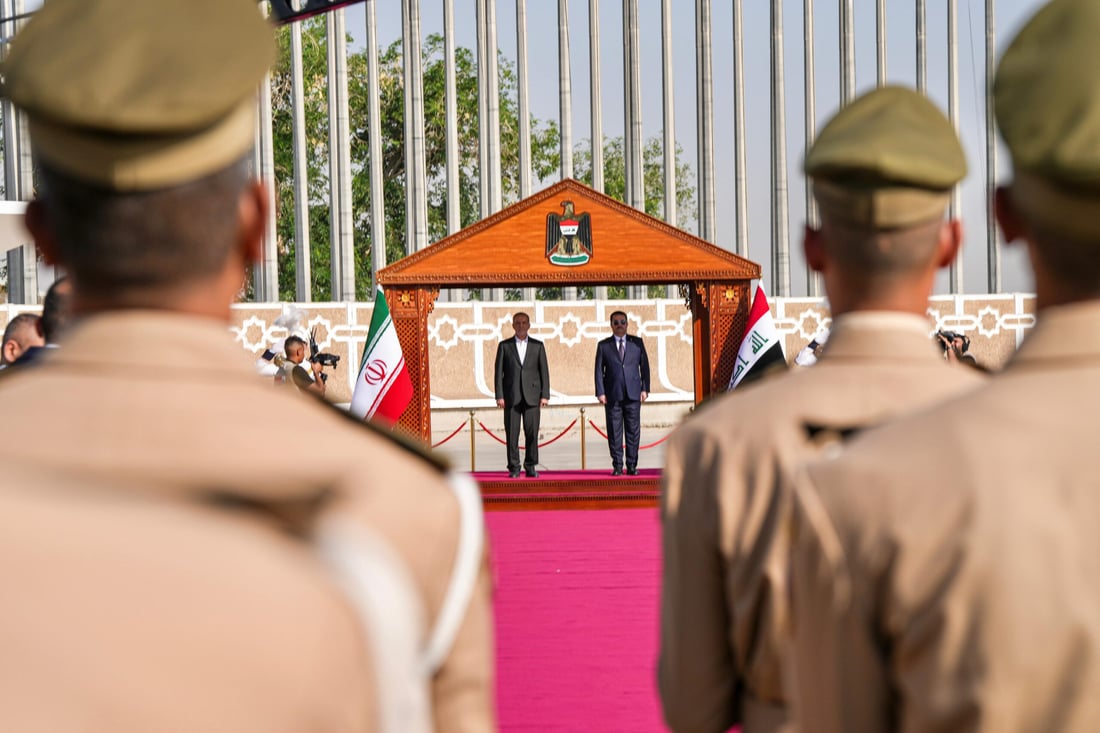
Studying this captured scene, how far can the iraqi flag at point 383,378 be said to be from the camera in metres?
11.8

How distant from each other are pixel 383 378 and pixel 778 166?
21.4m

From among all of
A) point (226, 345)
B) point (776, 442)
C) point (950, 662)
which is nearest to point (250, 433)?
point (226, 345)

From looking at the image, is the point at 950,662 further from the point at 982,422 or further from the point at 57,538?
the point at 57,538

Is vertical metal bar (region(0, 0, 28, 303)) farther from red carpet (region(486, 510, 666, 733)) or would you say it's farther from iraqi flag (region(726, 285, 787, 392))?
red carpet (region(486, 510, 666, 733))

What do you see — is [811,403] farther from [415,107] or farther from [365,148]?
[365,148]

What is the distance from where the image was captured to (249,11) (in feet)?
3.65

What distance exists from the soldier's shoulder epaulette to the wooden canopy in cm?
1103

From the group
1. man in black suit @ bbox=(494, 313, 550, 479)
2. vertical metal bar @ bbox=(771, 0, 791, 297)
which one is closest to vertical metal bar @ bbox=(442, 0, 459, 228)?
vertical metal bar @ bbox=(771, 0, 791, 297)

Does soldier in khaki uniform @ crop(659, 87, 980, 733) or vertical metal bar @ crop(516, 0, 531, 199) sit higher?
vertical metal bar @ crop(516, 0, 531, 199)

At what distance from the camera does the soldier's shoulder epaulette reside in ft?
3.86

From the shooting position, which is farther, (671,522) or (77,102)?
(671,522)

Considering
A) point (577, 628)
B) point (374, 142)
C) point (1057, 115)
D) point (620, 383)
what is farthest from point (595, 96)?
point (1057, 115)

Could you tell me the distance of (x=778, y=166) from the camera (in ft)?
104

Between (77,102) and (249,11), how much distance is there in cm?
17
